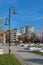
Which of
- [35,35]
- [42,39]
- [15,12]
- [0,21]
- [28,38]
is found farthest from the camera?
[28,38]

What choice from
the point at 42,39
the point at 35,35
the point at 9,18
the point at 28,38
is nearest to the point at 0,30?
the point at 9,18

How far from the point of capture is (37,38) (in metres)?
158

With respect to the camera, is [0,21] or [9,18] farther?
[9,18]

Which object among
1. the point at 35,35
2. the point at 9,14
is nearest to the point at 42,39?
the point at 35,35

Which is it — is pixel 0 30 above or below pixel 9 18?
below

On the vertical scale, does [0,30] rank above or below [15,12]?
below

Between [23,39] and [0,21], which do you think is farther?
[23,39]

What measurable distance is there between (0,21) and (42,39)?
121 metres

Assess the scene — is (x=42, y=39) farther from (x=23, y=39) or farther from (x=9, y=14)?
(x=9, y=14)

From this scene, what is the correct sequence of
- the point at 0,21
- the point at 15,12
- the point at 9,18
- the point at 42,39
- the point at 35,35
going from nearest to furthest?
the point at 0,21 → the point at 15,12 → the point at 9,18 → the point at 42,39 → the point at 35,35

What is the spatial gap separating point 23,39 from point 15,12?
446 ft

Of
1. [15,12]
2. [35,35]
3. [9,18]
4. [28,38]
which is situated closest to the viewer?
A: [15,12]

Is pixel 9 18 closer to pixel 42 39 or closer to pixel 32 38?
pixel 42 39

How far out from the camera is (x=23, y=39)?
168 meters
